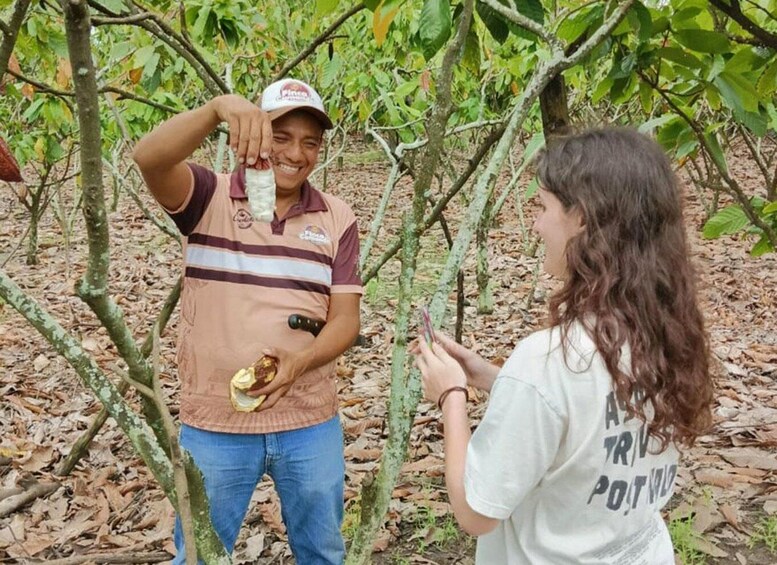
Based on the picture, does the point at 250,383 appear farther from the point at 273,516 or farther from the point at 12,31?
the point at 273,516

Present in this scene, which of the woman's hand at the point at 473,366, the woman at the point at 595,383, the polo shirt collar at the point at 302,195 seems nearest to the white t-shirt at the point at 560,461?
the woman at the point at 595,383

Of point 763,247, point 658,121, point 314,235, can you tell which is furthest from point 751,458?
point 314,235

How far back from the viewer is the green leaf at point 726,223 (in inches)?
86.2

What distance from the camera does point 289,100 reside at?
1.80 metres

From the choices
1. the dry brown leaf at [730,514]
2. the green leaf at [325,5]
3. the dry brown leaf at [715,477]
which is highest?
the green leaf at [325,5]

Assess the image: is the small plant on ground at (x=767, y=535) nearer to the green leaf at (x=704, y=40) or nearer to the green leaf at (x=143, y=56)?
the green leaf at (x=704, y=40)

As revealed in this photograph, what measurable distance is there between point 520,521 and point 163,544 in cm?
200

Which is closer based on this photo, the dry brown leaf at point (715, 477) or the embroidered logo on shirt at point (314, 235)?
the embroidered logo on shirt at point (314, 235)

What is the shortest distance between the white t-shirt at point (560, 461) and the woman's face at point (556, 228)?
15cm

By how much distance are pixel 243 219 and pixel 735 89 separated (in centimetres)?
132

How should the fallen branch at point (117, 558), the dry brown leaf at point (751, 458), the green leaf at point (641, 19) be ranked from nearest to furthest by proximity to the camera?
the green leaf at point (641, 19), the fallen branch at point (117, 558), the dry brown leaf at point (751, 458)

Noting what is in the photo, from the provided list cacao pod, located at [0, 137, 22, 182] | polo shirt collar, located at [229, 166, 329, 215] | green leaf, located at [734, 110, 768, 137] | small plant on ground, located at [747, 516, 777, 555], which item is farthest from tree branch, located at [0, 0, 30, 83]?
small plant on ground, located at [747, 516, 777, 555]

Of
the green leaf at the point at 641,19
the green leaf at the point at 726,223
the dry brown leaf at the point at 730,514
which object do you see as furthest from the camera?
the dry brown leaf at the point at 730,514

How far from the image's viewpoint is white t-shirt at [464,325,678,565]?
1.08 metres
